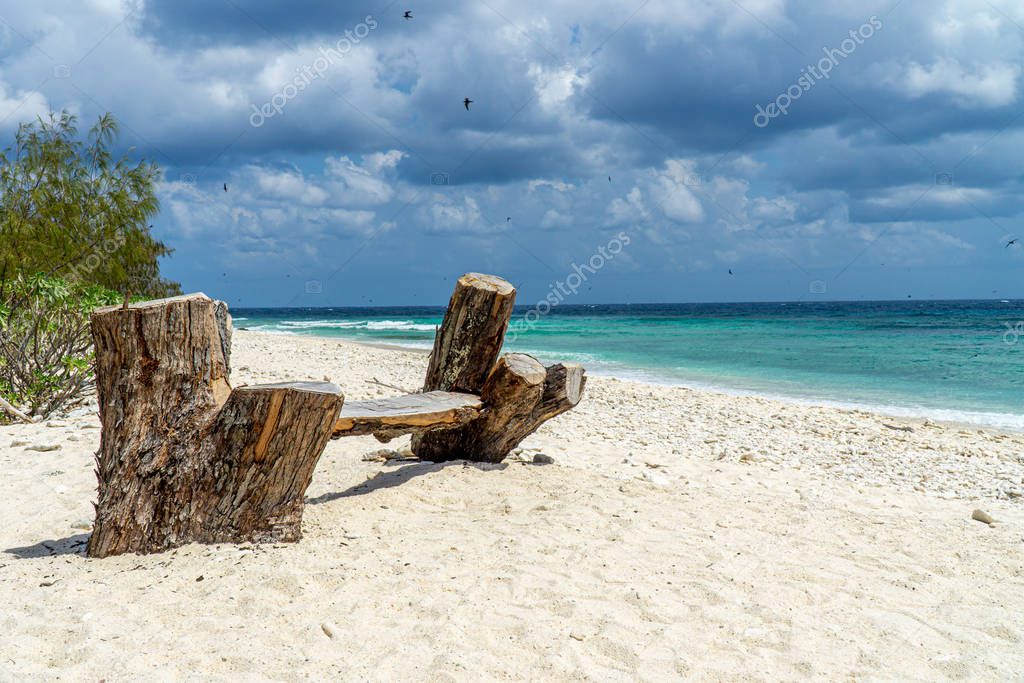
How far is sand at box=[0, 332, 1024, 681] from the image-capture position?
327 centimetres

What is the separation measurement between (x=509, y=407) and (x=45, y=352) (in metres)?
6.35

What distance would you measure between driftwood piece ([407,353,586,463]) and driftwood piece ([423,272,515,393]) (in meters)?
0.16

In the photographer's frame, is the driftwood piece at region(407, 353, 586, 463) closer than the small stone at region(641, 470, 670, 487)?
Yes

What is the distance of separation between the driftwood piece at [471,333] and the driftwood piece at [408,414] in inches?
7.1

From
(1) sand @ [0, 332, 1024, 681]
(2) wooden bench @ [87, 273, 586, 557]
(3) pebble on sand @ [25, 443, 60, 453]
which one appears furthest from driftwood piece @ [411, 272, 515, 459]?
(3) pebble on sand @ [25, 443, 60, 453]

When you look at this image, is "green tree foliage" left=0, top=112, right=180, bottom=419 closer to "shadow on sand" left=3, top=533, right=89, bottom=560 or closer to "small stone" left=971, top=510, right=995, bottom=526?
"shadow on sand" left=3, top=533, right=89, bottom=560

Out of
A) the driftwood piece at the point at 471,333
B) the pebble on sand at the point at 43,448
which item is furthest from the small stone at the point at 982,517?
the pebble on sand at the point at 43,448

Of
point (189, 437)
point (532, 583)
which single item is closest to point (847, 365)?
point (532, 583)

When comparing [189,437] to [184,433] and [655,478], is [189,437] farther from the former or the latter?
[655,478]

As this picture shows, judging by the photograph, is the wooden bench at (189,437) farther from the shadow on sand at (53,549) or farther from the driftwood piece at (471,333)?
the driftwood piece at (471,333)

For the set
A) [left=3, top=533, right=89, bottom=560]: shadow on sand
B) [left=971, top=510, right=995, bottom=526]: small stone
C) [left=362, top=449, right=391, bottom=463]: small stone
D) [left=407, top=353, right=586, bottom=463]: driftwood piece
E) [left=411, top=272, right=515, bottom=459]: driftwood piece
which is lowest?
[left=3, top=533, right=89, bottom=560]: shadow on sand

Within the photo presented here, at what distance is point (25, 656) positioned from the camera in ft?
10.4

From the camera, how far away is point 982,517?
561cm

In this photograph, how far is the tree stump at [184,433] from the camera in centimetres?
399
